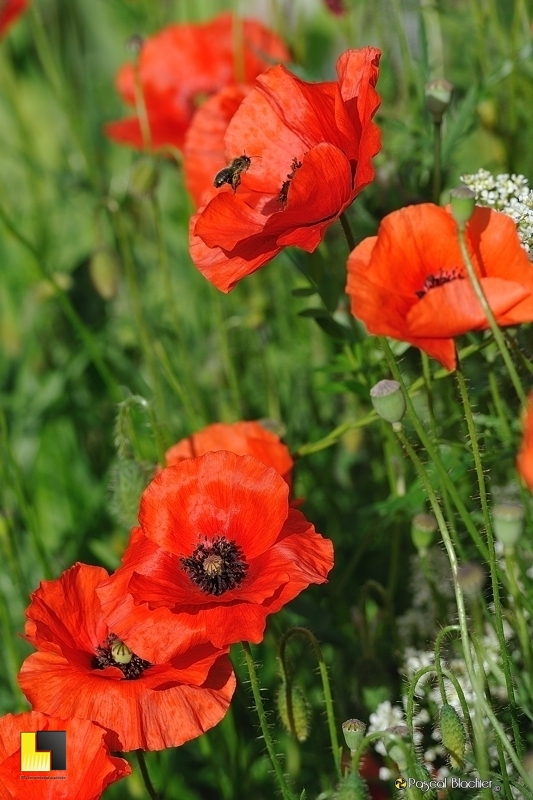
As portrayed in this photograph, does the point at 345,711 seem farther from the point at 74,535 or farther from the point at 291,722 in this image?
the point at 74,535

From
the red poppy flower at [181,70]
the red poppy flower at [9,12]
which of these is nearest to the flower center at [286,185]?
the red poppy flower at [181,70]

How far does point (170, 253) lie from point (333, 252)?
3.16 feet

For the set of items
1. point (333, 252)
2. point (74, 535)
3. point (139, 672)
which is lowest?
point (74, 535)

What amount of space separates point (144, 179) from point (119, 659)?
0.88 m

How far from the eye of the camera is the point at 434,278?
1101mm

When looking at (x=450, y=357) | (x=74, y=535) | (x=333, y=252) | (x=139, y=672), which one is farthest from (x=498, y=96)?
(x=139, y=672)

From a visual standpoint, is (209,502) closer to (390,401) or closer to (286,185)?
(390,401)

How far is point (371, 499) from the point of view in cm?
191

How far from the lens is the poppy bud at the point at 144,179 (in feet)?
5.85

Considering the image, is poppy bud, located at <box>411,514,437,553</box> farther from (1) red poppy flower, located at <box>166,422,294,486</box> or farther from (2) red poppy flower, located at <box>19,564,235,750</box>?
(2) red poppy flower, located at <box>19,564,235,750</box>

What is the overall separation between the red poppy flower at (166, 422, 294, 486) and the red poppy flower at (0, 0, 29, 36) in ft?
4.99

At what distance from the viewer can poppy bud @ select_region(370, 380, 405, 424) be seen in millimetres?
971

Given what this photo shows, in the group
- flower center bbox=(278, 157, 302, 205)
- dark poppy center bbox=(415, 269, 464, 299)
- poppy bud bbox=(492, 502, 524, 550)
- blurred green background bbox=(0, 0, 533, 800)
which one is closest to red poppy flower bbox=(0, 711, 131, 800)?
blurred green background bbox=(0, 0, 533, 800)

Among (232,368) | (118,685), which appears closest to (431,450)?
(118,685)
